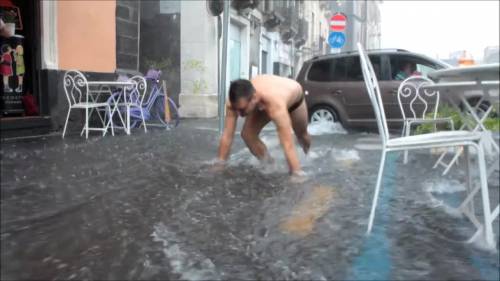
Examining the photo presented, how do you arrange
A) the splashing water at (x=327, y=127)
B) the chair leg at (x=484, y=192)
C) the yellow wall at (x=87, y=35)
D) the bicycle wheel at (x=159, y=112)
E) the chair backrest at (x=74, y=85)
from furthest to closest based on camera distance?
the splashing water at (x=327, y=127) → the bicycle wheel at (x=159, y=112) → the yellow wall at (x=87, y=35) → the chair backrest at (x=74, y=85) → the chair leg at (x=484, y=192)

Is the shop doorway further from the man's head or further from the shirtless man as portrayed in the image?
the man's head

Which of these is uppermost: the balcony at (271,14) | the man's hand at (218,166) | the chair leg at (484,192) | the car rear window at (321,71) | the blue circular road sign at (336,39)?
the balcony at (271,14)

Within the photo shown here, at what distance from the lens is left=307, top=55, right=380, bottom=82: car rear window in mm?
11023

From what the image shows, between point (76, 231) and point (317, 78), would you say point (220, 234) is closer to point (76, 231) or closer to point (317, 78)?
point (76, 231)

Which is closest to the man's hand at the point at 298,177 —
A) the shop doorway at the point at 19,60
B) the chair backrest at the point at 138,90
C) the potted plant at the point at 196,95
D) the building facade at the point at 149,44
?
the building facade at the point at 149,44

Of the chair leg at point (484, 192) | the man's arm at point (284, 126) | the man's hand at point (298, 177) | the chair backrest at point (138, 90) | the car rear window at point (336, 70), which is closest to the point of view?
the chair leg at point (484, 192)

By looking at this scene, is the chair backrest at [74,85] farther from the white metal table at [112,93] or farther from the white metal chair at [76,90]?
the white metal table at [112,93]

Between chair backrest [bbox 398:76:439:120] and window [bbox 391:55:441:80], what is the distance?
0.72 metres

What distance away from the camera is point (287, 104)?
5363 millimetres

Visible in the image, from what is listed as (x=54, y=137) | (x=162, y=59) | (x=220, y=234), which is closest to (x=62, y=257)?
(x=220, y=234)

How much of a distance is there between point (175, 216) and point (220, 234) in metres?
0.51

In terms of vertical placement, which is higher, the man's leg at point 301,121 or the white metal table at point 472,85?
the white metal table at point 472,85

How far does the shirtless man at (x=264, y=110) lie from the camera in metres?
4.81

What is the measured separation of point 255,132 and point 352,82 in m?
5.58
